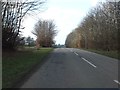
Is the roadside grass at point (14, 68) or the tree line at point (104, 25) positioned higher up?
the tree line at point (104, 25)

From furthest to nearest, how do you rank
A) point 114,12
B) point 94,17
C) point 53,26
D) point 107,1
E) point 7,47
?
point 53,26, point 94,17, point 107,1, point 114,12, point 7,47

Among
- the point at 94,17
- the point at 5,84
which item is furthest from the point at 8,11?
the point at 94,17

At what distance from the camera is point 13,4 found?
41.3 meters

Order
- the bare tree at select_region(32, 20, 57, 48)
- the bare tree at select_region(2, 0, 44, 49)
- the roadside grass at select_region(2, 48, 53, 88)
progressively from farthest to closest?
the bare tree at select_region(32, 20, 57, 48) → the bare tree at select_region(2, 0, 44, 49) → the roadside grass at select_region(2, 48, 53, 88)

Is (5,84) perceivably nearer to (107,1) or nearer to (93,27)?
(107,1)

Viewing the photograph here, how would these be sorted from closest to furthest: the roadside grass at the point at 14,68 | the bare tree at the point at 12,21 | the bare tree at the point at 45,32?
the roadside grass at the point at 14,68 → the bare tree at the point at 12,21 → the bare tree at the point at 45,32

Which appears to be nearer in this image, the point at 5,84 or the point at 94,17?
the point at 5,84

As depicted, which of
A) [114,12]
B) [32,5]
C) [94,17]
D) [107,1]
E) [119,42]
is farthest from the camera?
[94,17]

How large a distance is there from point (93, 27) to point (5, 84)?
71151 millimetres

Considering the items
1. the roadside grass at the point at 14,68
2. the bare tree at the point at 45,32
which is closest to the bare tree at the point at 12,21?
the roadside grass at the point at 14,68

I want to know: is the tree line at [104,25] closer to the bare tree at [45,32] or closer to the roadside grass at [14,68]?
the bare tree at [45,32]

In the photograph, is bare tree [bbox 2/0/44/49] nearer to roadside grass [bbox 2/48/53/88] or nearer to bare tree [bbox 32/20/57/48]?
roadside grass [bbox 2/48/53/88]

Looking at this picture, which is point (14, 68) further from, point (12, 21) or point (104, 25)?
point (104, 25)

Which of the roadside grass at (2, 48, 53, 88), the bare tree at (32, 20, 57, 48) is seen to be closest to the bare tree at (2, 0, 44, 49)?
the roadside grass at (2, 48, 53, 88)
